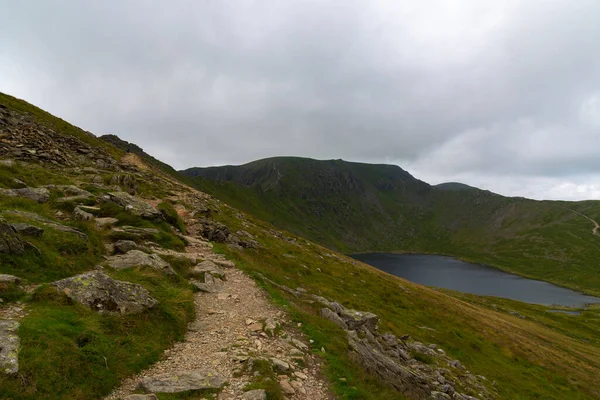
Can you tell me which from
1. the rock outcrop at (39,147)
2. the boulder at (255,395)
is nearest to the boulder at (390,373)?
the boulder at (255,395)

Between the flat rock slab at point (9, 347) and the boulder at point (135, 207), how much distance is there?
17.3m

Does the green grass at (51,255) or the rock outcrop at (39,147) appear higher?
the rock outcrop at (39,147)

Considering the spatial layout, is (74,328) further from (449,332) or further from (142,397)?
(449,332)

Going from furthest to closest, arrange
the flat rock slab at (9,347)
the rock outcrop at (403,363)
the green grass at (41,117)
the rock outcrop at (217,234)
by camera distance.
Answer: the green grass at (41,117) → the rock outcrop at (217,234) → the rock outcrop at (403,363) → the flat rock slab at (9,347)

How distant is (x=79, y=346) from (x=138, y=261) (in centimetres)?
864

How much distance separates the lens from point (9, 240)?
12805mm

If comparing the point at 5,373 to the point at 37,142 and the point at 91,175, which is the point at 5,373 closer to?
the point at 91,175

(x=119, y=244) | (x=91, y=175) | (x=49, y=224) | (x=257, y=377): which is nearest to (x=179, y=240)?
(x=119, y=244)

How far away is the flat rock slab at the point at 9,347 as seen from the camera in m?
7.69

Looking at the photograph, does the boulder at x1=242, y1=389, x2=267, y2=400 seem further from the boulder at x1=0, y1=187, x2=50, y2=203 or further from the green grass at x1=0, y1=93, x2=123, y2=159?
the green grass at x1=0, y1=93, x2=123, y2=159

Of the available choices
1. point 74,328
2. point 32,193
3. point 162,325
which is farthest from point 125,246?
point 74,328

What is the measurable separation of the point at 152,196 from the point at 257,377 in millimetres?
39088

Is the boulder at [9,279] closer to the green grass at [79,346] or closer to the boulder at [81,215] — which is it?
the green grass at [79,346]

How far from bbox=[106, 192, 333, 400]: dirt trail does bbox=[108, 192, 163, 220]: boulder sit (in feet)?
38.5
